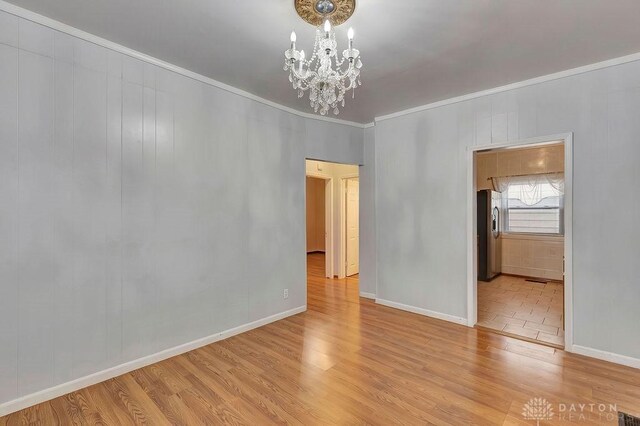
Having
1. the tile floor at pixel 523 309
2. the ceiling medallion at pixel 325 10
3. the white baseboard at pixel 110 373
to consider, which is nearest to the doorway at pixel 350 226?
the tile floor at pixel 523 309

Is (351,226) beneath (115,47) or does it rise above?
beneath

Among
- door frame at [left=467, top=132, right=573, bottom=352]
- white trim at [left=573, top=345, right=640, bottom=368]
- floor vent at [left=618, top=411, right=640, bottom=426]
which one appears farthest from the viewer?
door frame at [left=467, top=132, right=573, bottom=352]

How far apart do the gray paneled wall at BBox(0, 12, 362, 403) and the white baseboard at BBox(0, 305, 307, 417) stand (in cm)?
5

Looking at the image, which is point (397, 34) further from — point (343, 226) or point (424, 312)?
point (343, 226)

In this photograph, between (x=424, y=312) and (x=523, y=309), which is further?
(x=523, y=309)

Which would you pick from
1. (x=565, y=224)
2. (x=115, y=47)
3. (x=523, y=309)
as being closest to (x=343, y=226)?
(x=523, y=309)

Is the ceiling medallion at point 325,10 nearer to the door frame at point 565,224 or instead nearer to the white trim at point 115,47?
the white trim at point 115,47

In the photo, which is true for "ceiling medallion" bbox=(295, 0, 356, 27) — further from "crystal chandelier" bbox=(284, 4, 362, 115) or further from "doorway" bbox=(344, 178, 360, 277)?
"doorway" bbox=(344, 178, 360, 277)

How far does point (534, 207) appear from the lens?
6410 mm

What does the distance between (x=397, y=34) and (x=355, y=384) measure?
2900 millimetres

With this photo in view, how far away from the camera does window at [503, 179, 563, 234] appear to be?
6.14 m

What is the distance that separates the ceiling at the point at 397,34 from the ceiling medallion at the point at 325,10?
0.34 ft

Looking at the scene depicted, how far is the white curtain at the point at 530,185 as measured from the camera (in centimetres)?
593

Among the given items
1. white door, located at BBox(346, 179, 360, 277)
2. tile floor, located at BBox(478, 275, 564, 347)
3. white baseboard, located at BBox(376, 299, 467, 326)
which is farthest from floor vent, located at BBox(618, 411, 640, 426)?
white door, located at BBox(346, 179, 360, 277)
